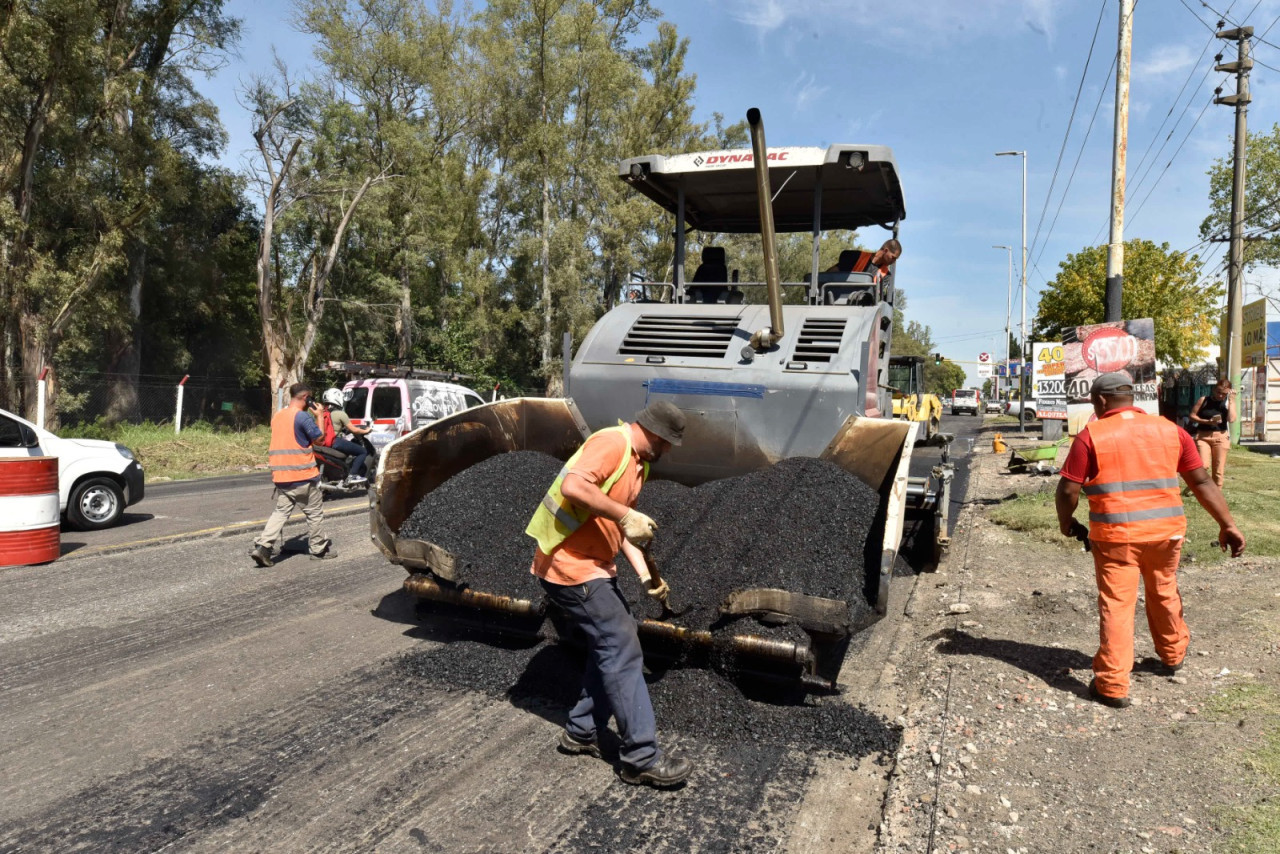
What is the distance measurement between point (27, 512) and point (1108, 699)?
8052mm

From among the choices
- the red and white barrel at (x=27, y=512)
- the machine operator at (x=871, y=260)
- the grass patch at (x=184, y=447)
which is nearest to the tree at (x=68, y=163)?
the grass patch at (x=184, y=447)

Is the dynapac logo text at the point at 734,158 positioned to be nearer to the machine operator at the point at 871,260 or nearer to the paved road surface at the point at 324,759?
the machine operator at the point at 871,260

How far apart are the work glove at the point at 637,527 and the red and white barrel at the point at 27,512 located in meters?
6.35

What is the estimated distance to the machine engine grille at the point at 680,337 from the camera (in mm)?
5922

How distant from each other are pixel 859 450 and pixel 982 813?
2452 mm

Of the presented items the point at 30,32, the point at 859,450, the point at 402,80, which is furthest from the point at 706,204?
the point at 402,80

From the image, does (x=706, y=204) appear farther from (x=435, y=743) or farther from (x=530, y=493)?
(x=435, y=743)

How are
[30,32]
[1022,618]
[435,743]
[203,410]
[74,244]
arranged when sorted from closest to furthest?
[435,743]
[1022,618]
[30,32]
[74,244]
[203,410]

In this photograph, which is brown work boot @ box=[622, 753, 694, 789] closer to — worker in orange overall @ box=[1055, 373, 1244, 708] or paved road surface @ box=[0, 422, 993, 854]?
paved road surface @ box=[0, 422, 993, 854]

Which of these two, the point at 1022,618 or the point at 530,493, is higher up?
the point at 530,493

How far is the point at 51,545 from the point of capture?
742cm

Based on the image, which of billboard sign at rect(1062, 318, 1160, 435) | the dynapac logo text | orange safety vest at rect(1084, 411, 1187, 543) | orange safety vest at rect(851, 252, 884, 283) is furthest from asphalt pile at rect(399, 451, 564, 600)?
billboard sign at rect(1062, 318, 1160, 435)

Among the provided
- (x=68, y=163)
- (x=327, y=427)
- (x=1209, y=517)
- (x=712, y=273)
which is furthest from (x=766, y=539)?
(x=68, y=163)

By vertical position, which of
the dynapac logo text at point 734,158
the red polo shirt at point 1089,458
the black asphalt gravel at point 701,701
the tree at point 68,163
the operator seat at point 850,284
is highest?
the tree at point 68,163
